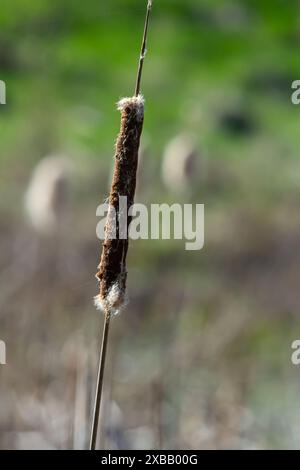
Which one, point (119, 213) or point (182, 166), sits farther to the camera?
point (182, 166)

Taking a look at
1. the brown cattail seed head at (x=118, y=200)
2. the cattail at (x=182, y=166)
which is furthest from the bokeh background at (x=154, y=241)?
the brown cattail seed head at (x=118, y=200)

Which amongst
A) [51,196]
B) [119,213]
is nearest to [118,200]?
[119,213]

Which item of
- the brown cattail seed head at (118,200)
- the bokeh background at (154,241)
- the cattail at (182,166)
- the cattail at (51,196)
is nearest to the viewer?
the brown cattail seed head at (118,200)

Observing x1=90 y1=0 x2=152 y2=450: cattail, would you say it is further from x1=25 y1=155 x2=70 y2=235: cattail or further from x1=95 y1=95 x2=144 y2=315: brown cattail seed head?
x1=25 y1=155 x2=70 y2=235: cattail

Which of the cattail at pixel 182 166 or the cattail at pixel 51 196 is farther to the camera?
the cattail at pixel 51 196

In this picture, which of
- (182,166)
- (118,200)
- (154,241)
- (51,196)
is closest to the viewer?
(118,200)

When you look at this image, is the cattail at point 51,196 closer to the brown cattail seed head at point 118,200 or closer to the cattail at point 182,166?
the cattail at point 182,166

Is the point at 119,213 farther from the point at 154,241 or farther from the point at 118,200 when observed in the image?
the point at 154,241
